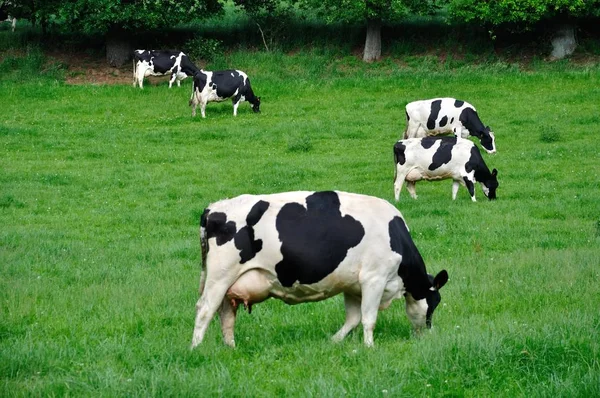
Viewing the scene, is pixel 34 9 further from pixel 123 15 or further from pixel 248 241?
pixel 248 241

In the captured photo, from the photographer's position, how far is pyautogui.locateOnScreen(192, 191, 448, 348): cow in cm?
894

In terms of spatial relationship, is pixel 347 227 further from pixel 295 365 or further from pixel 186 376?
pixel 186 376

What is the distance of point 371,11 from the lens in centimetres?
3969

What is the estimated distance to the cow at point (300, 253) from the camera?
29.3 ft

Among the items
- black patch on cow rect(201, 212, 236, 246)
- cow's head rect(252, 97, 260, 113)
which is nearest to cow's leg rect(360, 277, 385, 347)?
black patch on cow rect(201, 212, 236, 246)

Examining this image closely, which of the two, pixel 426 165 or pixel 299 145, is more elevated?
pixel 426 165

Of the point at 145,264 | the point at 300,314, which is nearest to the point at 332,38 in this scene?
the point at 145,264

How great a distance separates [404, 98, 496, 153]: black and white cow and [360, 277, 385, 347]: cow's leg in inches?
736

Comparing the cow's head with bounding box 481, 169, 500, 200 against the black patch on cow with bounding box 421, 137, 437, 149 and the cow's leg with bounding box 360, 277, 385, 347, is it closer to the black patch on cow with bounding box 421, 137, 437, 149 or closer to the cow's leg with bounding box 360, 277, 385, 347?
the black patch on cow with bounding box 421, 137, 437, 149

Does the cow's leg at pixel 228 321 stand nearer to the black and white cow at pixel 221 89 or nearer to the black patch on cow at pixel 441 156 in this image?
the black patch on cow at pixel 441 156

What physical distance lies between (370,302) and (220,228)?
1689mm

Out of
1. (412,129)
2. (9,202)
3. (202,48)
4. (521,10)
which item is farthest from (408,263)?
(202,48)

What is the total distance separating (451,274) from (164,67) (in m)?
28.4

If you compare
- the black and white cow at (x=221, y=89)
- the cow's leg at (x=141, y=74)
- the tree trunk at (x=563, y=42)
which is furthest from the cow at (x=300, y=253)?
the tree trunk at (x=563, y=42)
